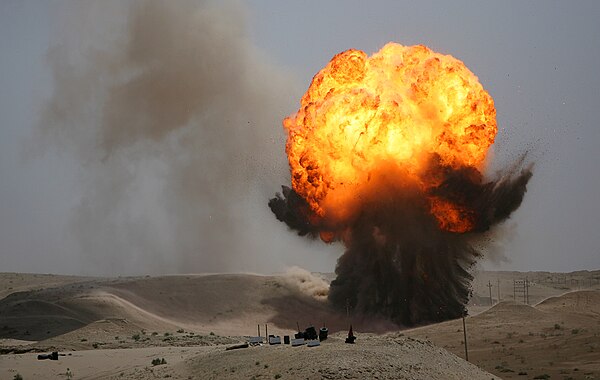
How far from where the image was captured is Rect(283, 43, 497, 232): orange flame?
78500 millimetres

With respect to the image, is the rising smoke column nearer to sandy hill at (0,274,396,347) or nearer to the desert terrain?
the desert terrain

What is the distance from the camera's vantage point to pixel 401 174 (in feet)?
263

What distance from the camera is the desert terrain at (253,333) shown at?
45406 mm

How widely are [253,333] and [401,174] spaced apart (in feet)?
63.0

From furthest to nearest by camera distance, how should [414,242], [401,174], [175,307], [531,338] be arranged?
[175,307], [414,242], [401,174], [531,338]

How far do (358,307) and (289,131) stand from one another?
56.3 feet

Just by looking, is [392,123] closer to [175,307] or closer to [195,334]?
[195,334]

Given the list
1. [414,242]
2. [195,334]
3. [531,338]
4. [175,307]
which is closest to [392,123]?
[414,242]

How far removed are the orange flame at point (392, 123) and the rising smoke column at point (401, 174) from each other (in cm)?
9

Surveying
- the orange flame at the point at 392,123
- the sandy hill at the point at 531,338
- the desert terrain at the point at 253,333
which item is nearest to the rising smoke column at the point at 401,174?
the orange flame at the point at 392,123

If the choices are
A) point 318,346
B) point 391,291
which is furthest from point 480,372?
point 391,291

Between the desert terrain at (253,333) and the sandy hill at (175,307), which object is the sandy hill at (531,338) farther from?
the sandy hill at (175,307)

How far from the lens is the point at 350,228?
8431cm

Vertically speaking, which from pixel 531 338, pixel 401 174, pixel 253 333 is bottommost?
pixel 531 338
